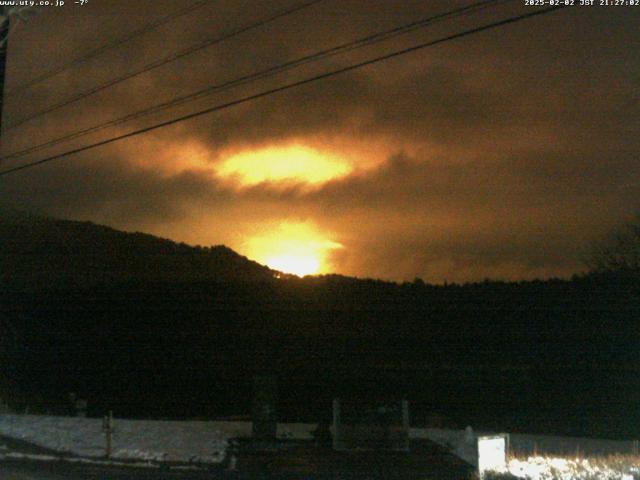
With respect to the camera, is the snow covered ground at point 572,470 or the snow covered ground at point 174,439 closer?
the snow covered ground at point 572,470

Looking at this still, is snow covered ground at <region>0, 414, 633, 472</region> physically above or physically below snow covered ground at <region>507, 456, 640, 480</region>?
below

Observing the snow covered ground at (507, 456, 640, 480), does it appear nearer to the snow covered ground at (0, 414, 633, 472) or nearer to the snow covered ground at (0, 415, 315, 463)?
the snow covered ground at (0, 414, 633, 472)

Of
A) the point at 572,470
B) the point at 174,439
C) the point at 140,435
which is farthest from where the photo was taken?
the point at 140,435

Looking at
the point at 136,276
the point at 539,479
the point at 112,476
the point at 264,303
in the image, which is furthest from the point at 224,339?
the point at 539,479

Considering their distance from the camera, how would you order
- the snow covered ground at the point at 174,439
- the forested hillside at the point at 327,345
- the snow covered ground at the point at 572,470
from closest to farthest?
the snow covered ground at the point at 572,470 → the snow covered ground at the point at 174,439 → the forested hillside at the point at 327,345

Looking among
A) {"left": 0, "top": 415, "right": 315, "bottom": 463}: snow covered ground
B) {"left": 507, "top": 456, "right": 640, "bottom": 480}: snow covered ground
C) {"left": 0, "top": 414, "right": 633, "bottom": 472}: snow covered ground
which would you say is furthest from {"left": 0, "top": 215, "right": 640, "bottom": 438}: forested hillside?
{"left": 507, "top": 456, "right": 640, "bottom": 480}: snow covered ground

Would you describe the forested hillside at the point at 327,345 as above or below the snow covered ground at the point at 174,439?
above

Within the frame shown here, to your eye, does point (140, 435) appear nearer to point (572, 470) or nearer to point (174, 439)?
point (174, 439)

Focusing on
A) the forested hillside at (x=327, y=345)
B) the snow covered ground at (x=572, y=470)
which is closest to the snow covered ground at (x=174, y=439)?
the forested hillside at (x=327, y=345)

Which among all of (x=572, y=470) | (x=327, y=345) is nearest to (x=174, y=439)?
(x=327, y=345)

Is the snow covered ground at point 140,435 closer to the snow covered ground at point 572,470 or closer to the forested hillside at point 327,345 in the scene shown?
the forested hillside at point 327,345

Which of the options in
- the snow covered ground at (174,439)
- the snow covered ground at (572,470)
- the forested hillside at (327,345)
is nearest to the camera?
the snow covered ground at (572,470)

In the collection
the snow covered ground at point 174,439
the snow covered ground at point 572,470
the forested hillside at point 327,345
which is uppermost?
the forested hillside at point 327,345
